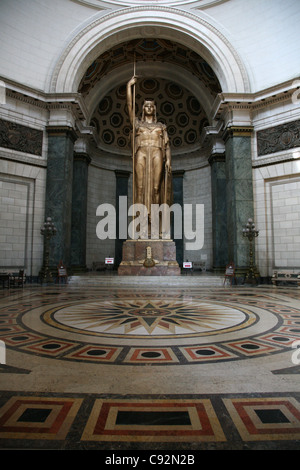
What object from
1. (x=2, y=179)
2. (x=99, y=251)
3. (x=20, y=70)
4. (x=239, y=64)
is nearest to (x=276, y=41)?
(x=239, y=64)

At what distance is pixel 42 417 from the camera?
1393 millimetres

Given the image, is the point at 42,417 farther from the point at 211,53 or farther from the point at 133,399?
the point at 211,53

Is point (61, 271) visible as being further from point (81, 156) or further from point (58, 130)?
point (81, 156)

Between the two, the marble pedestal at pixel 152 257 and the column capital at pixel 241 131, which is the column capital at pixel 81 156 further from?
the column capital at pixel 241 131

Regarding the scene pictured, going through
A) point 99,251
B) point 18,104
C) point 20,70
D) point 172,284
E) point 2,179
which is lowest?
point 172,284

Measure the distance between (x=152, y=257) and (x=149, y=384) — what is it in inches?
364

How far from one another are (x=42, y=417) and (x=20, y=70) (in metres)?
12.2

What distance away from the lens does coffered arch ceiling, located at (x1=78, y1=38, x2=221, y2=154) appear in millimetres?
13328

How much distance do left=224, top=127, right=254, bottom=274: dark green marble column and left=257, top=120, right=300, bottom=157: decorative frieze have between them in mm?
459

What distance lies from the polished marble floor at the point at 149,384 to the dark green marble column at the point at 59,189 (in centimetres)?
702

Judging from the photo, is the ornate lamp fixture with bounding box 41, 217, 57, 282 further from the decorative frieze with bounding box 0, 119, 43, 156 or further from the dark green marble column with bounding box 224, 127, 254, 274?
the dark green marble column with bounding box 224, 127, 254, 274

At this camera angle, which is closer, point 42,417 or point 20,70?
point 42,417

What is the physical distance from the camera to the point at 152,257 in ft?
36.2

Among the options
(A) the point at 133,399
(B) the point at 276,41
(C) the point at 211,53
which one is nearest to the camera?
(A) the point at 133,399
